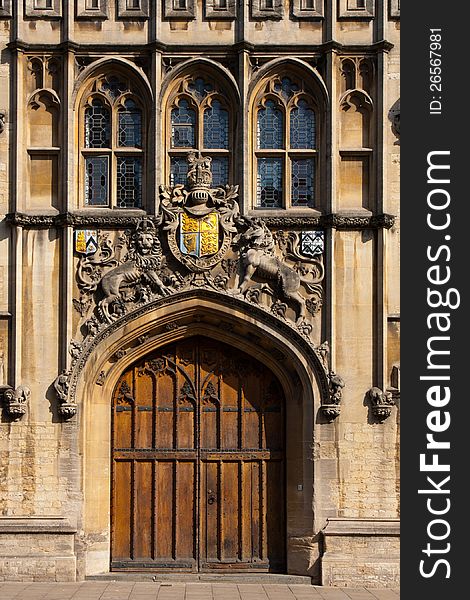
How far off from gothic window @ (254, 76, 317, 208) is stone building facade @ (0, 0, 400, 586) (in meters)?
0.04

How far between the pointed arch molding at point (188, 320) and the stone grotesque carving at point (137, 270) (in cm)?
29

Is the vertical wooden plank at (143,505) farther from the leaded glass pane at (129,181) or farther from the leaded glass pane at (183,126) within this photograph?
the leaded glass pane at (183,126)

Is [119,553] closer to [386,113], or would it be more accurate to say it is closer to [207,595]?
[207,595]

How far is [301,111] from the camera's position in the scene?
1858 cm

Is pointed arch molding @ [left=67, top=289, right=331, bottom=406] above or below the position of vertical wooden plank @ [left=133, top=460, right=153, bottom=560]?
above

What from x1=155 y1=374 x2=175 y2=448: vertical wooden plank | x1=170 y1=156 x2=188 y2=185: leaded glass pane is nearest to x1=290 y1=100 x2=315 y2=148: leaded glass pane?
x1=170 y1=156 x2=188 y2=185: leaded glass pane

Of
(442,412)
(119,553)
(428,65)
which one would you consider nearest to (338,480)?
(442,412)

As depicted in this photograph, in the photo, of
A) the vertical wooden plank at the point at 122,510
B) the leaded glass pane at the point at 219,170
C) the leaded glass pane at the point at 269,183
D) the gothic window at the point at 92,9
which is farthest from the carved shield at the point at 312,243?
the gothic window at the point at 92,9

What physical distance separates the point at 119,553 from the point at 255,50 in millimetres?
8351

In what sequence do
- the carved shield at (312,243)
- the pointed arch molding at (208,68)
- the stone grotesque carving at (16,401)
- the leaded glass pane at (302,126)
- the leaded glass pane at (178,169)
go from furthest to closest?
1. the leaded glass pane at (302,126)
2. the leaded glass pane at (178,169)
3. the pointed arch molding at (208,68)
4. the carved shield at (312,243)
5. the stone grotesque carving at (16,401)

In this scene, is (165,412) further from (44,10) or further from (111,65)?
(44,10)

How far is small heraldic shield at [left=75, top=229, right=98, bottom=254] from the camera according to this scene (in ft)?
59.4

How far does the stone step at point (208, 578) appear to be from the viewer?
58.9 feet

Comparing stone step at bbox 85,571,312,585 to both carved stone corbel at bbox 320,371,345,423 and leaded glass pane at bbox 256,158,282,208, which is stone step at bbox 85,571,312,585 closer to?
carved stone corbel at bbox 320,371,345,423
